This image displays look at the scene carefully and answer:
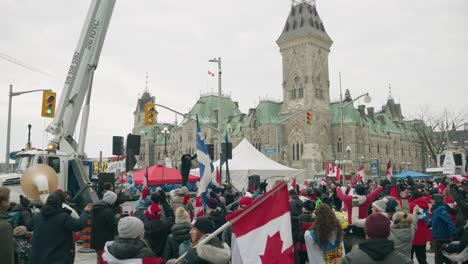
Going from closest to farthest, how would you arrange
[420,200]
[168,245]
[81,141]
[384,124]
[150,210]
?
[168,245]
[150,210]
[420,200]
[81,141]
[384,124]

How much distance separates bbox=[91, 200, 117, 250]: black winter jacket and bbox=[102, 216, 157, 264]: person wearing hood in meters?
3.76

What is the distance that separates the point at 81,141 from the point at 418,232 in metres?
11.3

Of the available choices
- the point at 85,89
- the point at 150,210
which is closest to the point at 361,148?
the point at 85,89

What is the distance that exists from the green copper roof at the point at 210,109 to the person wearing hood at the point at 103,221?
269 feet

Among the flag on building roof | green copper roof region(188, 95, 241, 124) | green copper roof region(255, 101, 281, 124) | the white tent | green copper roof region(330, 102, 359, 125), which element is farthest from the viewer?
green copper roof region(188, 95, 241, 124)

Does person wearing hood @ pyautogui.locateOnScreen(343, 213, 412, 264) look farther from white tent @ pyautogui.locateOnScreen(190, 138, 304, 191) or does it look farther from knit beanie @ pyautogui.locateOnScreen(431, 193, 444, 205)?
white tent @ pyautogui.locateOnScreen(190, 138, 304, 191)

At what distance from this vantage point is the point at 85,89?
16.4 meters

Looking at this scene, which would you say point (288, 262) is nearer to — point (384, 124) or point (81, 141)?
point (81, 141)

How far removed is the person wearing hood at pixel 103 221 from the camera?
844 cm

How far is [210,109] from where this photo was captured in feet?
304

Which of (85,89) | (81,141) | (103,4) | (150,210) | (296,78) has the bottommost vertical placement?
(150,210)

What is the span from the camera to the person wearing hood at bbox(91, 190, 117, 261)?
332 inches

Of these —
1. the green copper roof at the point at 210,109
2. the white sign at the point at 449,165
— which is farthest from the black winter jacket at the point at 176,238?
the green copper roof at the point at 210,109

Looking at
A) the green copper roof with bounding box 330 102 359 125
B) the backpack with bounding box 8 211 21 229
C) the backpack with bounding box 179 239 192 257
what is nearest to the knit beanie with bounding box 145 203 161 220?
the backpack with bounding box 179 239 192 257
